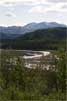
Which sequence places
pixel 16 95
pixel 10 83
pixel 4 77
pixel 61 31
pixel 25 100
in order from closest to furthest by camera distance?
1. pixel 25 100
2. pixel 16 95
3. pixel 10 83
4. pixel 4 77
5. pixel 61 31

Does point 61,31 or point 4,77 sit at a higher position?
point 61,31

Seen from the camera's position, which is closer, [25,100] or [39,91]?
[25,100]

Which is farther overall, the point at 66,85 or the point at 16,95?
the point at 66,85

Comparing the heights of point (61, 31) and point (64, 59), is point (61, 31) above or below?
above

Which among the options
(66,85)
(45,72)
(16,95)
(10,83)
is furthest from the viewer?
(45,72)

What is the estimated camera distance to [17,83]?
41.2 ft

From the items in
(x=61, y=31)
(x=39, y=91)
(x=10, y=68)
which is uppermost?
(x=61, y=31)

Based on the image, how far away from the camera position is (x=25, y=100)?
8445 mm

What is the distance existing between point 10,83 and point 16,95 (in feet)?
9.31

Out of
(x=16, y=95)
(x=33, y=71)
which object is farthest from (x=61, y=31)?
(x=16, y=95)

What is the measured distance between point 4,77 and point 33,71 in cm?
247

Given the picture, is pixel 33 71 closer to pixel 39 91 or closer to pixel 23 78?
pixel 23 78

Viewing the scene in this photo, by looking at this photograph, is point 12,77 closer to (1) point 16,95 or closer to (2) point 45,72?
(2) point 45,72

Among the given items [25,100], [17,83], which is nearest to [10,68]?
[17,83]
